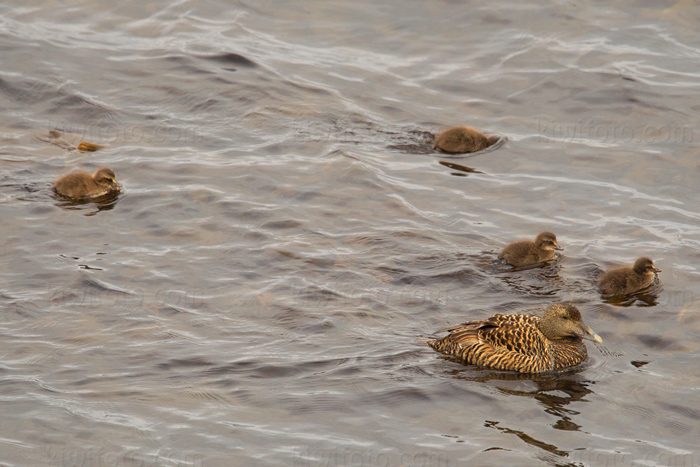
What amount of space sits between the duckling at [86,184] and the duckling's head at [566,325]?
5.21m

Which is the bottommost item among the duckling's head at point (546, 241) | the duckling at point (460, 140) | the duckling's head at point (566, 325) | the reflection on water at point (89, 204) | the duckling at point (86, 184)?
the reflection on water at point (89, 204)

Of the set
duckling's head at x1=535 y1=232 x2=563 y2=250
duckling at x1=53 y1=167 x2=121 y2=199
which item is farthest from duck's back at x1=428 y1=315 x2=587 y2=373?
duckling at x1=53 y1=167 x2=121 y2=199

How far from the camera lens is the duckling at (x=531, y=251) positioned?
9102mm

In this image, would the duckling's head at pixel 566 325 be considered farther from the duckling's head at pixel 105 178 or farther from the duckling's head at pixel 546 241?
the duckling's head at pixel 105 178

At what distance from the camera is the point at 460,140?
1165 centimetres

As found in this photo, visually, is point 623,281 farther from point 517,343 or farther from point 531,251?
point 517,343

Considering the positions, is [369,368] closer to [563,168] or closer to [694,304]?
[694,304]

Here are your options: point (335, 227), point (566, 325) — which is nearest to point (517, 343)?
point (566, 325)

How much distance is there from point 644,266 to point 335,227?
3217mm

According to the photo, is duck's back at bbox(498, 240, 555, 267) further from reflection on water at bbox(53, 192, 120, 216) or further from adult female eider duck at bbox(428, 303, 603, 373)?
reflection on water at bbox(53, 192, 120, 216)

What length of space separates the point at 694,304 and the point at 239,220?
474 centimetres

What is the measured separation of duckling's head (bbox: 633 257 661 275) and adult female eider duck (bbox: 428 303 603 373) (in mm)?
1314

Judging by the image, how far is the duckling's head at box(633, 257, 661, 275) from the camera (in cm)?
880

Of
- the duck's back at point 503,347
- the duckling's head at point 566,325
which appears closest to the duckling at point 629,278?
the duckling's head at point 566,325
